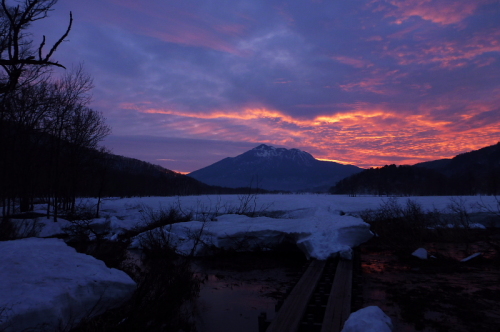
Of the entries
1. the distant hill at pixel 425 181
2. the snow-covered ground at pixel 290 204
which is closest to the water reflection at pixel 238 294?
the snow-covered ground at pixel 290 204

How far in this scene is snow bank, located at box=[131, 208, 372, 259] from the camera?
10688mm

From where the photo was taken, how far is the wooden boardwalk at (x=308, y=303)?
15.5 ft

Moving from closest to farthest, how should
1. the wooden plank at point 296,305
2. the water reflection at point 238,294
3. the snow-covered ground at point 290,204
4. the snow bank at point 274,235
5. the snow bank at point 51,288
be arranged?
1. the snow bank at point 51,288
2. the wooden plank at point 296,305
3. the water reflection at point 238,294
4. the snow bank at point 274,235
5. the snow-covered ground at point 290,204

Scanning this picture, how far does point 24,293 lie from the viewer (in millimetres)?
4082

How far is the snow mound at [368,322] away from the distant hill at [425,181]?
276ft

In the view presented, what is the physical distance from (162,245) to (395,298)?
8093mm

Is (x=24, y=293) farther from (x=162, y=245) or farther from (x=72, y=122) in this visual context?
(x=72, y=122)

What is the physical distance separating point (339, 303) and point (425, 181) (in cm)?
11085

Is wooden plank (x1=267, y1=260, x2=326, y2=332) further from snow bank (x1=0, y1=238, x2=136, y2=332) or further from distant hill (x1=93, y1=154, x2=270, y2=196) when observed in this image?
distant hill (x1=93, y1=154, x2=270, y2=196)

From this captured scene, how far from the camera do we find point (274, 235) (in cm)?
1255

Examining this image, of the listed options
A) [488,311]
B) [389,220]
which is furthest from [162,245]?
[389,220]

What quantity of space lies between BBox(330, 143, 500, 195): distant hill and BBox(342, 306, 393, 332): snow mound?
276 ft

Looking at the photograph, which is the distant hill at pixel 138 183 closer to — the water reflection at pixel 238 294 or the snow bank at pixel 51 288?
the water reflection at pixel 238 294

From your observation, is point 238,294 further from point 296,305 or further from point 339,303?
point 339,303
